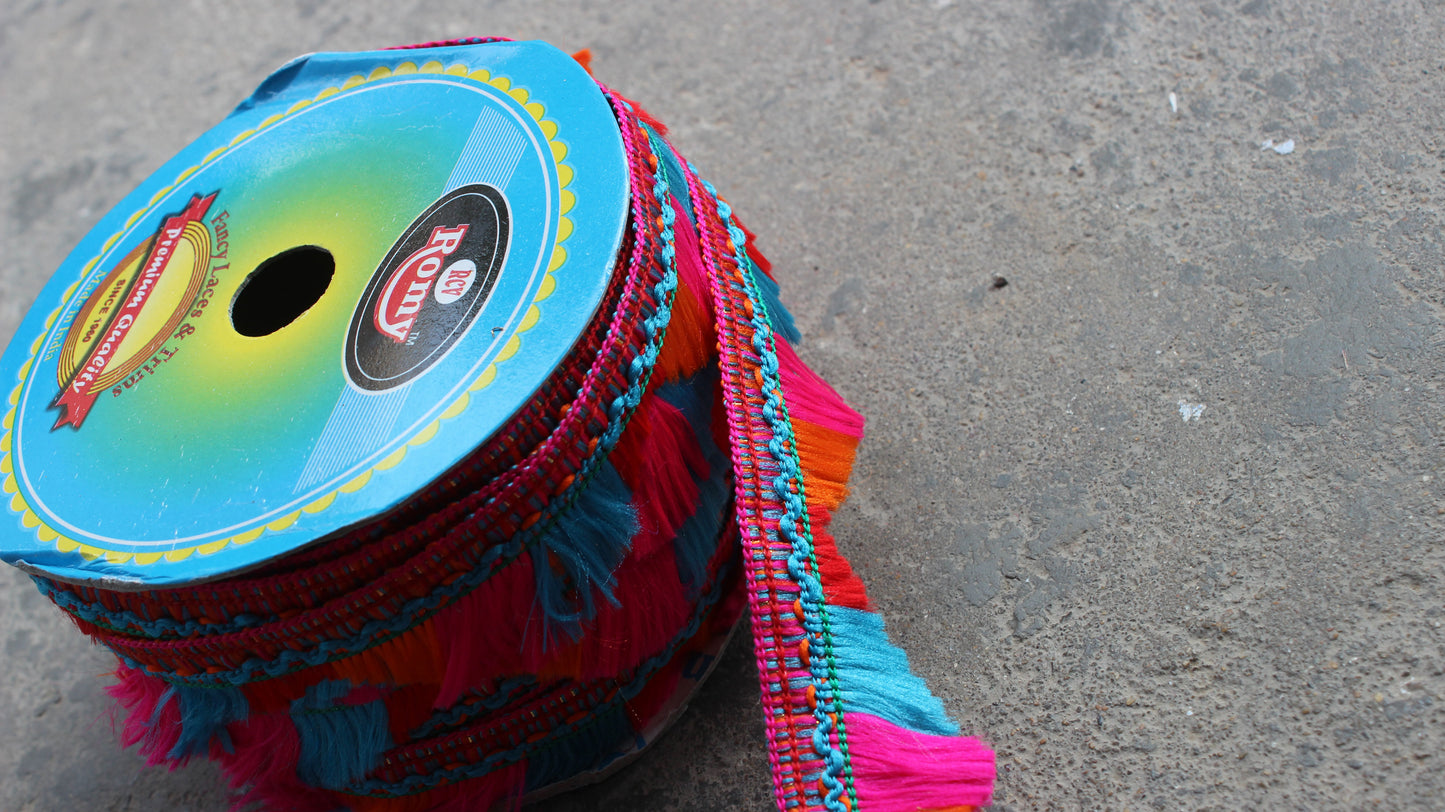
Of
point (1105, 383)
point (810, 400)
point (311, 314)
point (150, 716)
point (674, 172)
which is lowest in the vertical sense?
point (1105, 383)

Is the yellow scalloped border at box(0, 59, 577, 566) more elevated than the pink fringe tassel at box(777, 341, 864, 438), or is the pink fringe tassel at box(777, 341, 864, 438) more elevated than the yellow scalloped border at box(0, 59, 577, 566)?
the yellow scalloped border at box(0, 59, 577, 566)

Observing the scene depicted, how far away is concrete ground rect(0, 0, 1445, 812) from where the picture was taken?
3.97 feet

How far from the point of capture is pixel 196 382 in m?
1.11

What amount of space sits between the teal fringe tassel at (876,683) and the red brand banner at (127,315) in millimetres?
856

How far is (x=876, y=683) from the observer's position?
106 centimetres

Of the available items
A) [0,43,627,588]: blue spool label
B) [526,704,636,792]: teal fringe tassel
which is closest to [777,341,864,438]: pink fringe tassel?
[0,43,627,588]: blue spool label

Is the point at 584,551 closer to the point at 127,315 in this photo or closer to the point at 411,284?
the point at 411,284

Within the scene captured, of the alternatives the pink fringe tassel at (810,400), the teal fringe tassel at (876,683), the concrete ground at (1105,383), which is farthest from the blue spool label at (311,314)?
the concrete ground at (1105,383)

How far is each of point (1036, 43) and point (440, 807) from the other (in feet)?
5.36

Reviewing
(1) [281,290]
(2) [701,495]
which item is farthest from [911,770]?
(1) [281,290]

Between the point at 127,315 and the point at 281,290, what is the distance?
177 mm

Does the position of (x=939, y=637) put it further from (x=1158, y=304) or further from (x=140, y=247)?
(x=140, y=247)

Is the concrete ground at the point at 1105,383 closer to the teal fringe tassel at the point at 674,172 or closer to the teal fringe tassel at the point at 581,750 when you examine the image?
the teal fringe tassel at the point at 581,750

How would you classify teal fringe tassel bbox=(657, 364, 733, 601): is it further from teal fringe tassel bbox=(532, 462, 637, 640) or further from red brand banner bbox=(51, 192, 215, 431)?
red brand banner bbox=(51, 192, 215, 431)
